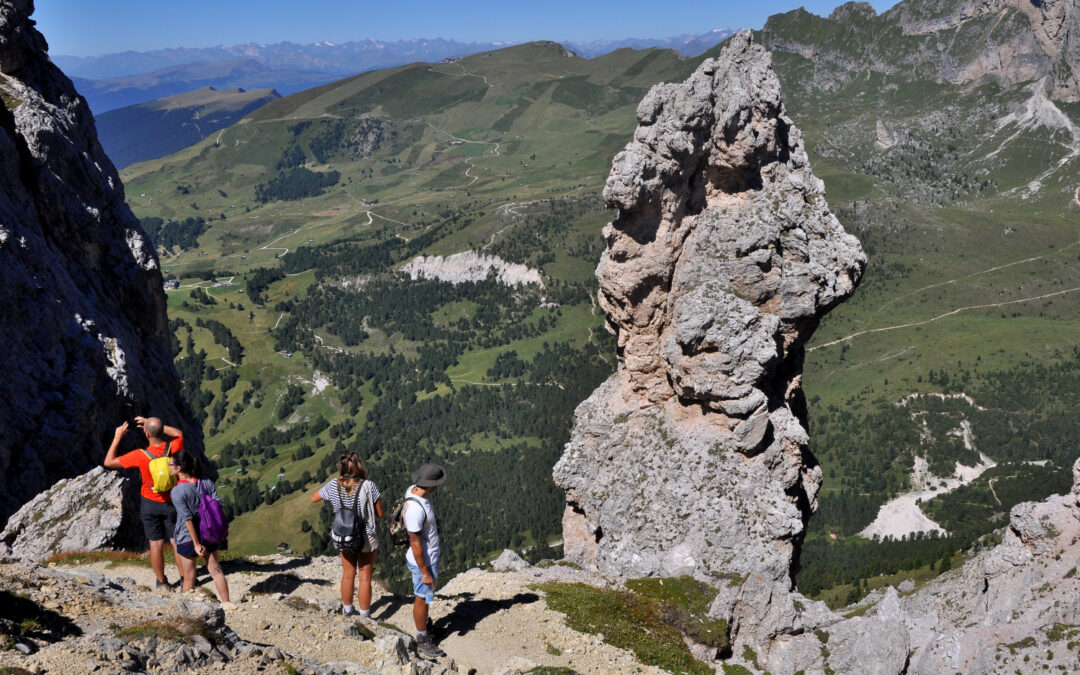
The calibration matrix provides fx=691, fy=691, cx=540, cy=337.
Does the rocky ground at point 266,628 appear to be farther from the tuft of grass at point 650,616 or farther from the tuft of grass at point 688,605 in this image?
the tuft of grass at point 688,605

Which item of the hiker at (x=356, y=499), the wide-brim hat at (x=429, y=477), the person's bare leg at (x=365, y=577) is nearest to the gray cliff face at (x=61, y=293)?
the person's bare leg at (x=365, y=577)

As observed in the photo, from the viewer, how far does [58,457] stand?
42750 mm

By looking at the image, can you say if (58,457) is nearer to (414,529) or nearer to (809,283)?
(414,529)

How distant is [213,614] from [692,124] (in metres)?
46.5

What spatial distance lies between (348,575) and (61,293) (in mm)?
35748

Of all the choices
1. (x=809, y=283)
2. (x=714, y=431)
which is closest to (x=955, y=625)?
(x=714, y=431)

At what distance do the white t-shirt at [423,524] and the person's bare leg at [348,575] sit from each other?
7.85ft

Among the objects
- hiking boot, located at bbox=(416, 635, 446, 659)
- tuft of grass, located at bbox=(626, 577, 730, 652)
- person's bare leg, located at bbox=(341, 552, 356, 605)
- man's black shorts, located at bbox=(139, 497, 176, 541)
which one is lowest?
tuft of grass, located at bbox=(626, 577, 730, 652)

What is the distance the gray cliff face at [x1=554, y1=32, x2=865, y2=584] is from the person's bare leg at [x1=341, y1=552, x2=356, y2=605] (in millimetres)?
26548

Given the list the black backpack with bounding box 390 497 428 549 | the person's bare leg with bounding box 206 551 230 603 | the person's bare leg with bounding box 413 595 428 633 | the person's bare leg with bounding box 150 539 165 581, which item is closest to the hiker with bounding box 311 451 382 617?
the black backpack with bounding box 390 497 428 549

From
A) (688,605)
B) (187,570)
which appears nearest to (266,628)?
(187,570)

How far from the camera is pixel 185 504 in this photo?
24250 mm

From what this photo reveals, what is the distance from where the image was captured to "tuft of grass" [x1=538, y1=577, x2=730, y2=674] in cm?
3253

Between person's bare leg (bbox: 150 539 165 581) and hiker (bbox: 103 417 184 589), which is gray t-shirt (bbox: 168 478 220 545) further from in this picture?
person's bare leg (bbox: 150 539 165 581)
